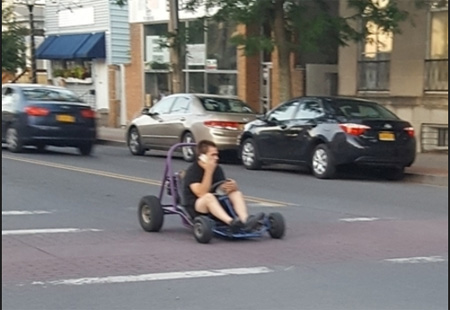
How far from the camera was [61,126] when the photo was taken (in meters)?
19.7

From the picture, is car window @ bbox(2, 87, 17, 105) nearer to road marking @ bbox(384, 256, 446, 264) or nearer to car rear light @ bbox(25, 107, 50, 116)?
car rear light @ bbox(25, 107, 50, 116)

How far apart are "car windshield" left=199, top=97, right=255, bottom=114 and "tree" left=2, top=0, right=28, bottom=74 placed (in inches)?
599

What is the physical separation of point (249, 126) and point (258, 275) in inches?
418

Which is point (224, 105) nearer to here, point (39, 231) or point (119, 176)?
point (119, 176)

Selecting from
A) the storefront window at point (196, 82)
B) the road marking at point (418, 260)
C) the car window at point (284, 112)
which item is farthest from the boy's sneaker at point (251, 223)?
the storefront window at point (196, 82)

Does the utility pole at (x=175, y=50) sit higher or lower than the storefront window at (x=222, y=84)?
higher

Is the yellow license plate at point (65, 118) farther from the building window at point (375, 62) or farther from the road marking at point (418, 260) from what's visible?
the road marking at point (418, 260)

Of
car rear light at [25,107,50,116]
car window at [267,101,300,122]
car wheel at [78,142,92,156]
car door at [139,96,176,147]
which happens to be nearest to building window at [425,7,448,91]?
car window at [267,101,300,122]

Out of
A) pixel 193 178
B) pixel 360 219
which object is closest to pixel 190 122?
pixel 360 219

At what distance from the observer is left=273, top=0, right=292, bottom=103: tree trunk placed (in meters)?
20.4

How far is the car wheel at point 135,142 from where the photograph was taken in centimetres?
2187

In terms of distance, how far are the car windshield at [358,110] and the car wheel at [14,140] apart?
727 centimetres

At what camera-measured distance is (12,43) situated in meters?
34.0

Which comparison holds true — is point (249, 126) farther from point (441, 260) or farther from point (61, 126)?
point (441, 260)
